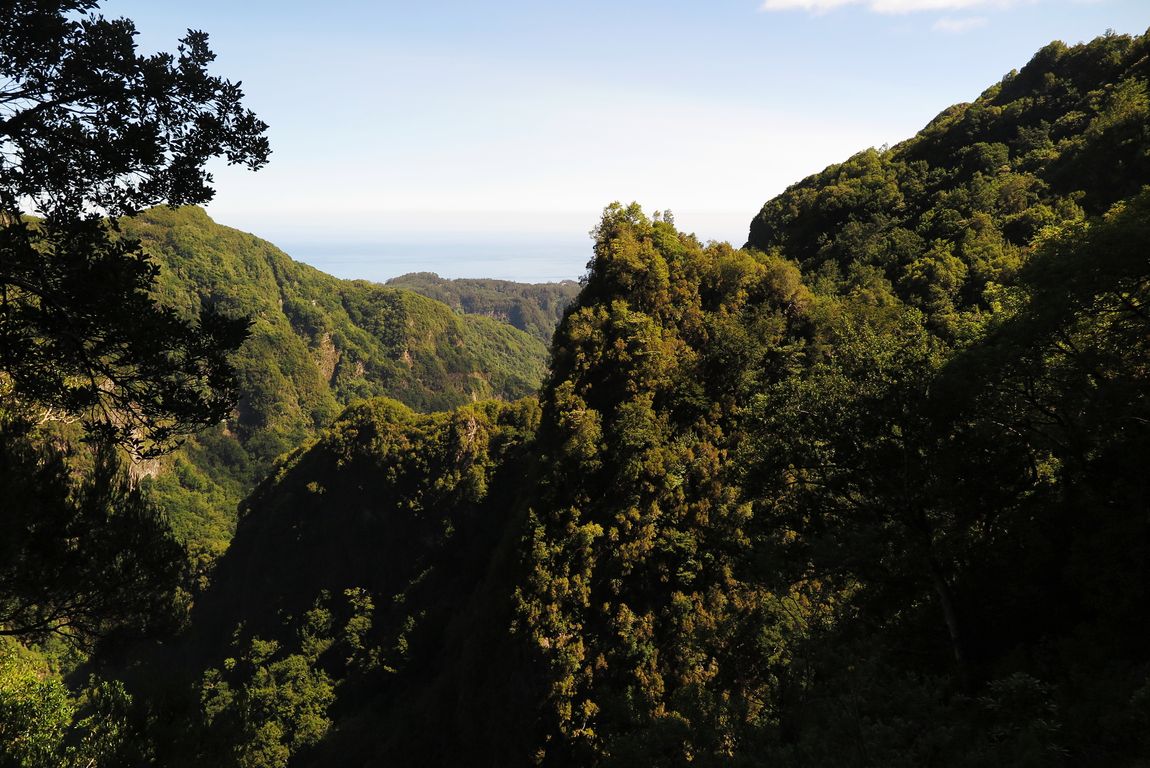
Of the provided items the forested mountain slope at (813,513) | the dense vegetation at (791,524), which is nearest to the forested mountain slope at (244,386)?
the dense vegetation at (791,524)

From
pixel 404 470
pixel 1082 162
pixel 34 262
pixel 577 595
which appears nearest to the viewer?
pixel 34 262

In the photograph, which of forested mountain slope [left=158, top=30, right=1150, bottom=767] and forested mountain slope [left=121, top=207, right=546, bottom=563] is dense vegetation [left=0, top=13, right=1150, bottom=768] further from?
forested mountain slope [left=121, top=207, right=546, bottom=563]

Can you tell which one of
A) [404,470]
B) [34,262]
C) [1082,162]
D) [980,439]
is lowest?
[404,470]

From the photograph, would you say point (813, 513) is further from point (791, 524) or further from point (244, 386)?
point (244, 386)

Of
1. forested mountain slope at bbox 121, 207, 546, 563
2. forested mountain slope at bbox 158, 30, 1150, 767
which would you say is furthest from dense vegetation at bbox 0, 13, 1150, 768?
forested mountain slope at bbox 121, 207, 546, 563

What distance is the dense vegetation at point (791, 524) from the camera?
9445 mm

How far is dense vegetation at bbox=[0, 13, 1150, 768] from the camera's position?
9445 millimetres

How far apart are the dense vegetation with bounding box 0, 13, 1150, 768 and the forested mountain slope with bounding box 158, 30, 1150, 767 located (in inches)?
4.1

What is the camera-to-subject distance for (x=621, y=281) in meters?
29.7

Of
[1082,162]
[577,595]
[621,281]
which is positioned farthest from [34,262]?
[1082,162]

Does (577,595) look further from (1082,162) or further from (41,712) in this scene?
(1082,162)

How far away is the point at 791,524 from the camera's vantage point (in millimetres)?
15383

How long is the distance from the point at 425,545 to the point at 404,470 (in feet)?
29.6

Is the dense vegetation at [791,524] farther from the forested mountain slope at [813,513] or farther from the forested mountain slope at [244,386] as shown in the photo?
the forested mountain slope at [244,386]
